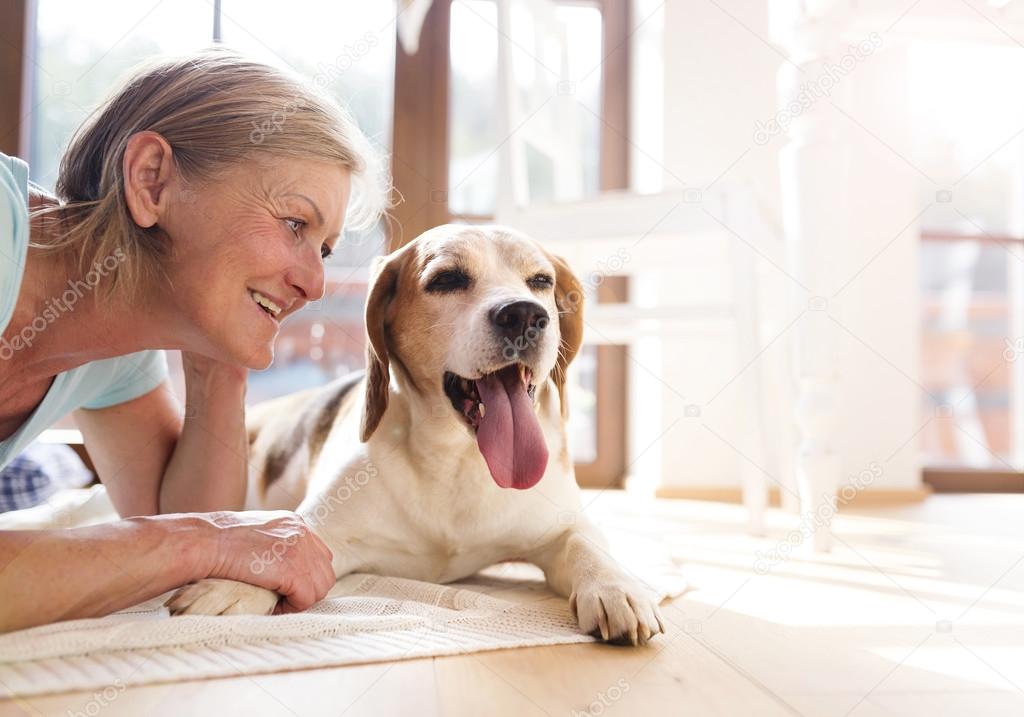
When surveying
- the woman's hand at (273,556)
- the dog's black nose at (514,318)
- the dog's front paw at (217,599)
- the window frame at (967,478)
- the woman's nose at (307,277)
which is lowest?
the window frame at (967,478)

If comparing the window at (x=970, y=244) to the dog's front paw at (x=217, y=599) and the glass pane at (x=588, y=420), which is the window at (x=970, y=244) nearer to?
the glass pane at (x=588, y=420)

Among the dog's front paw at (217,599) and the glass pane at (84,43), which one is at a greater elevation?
the glass pane at (84,43)

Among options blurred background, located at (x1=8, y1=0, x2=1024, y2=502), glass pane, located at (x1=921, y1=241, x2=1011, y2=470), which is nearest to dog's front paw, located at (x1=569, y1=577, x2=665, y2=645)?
blurred background, located at (x1=8, y1=0, x2=1024, y2=502)

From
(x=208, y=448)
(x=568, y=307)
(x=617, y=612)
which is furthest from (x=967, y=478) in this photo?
(x=208, y=448)

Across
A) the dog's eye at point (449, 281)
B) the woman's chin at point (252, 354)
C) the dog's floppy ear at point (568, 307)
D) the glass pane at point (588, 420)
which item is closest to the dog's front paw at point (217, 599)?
the woman's chin at point (252, 354)

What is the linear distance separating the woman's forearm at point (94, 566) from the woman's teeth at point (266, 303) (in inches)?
13.9

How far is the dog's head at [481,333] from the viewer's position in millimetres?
1349

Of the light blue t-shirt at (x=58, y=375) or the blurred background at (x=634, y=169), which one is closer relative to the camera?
the light blue t-shirt at (x=58, y=375)

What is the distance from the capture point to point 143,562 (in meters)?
1.04

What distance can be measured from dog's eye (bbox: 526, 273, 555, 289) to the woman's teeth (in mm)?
473

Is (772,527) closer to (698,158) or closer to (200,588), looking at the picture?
(698,158)

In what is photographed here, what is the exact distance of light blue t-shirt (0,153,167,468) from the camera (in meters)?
1.07

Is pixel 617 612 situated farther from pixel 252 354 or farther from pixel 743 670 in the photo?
pixel 252 354

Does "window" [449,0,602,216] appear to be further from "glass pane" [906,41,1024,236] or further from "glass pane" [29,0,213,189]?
"glass pane" [906,41,1024,236]
